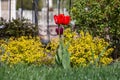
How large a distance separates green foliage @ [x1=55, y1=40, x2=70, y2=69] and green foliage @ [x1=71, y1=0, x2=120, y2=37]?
2.76 meters

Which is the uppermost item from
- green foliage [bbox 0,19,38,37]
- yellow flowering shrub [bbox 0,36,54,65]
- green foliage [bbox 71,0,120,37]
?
green foliage [bbox 71,0,120,37]

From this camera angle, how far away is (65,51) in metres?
7.22

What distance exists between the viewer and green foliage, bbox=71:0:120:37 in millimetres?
9992

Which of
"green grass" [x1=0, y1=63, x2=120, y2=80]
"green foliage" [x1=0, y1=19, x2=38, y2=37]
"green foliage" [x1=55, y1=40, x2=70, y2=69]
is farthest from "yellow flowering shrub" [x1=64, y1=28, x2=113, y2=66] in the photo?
"green foliage" [x1=0, y1=19, x2=38, y2=37]

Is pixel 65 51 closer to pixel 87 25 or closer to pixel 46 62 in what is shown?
pixel 46 62

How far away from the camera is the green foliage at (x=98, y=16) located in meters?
9.99

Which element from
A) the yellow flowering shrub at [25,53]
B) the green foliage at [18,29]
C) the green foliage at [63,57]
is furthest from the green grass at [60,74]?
the green foliage at [18,29]

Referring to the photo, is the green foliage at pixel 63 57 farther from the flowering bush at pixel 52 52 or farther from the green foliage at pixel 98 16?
the green foliage at pixel 98 16

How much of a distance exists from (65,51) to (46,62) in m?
1.29

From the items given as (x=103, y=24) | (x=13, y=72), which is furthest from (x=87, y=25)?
(x=13, y=72)

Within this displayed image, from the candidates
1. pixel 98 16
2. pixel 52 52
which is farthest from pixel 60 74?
pixel 98 16

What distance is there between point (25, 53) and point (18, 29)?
263cm

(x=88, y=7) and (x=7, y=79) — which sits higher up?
(x=88, y=7)

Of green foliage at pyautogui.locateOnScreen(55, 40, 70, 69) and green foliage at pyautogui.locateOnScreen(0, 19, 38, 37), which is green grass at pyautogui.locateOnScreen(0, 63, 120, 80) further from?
green foliage at pyautogui.locateOnScreen(0, 19, 38, 37)
